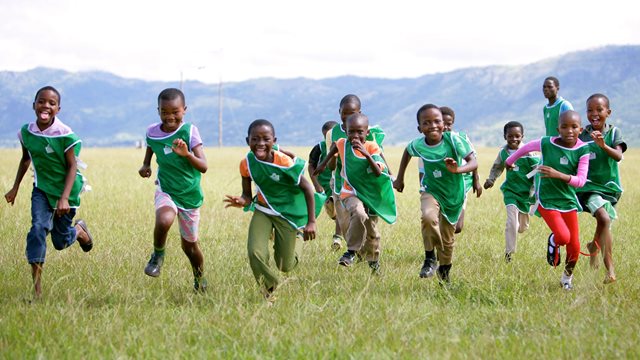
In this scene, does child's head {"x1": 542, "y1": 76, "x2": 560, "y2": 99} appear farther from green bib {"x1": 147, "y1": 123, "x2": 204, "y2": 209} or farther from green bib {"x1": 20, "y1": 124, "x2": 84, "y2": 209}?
green bib {"x1": 20, "y1": 124, "x2": 84, "y2": 209}

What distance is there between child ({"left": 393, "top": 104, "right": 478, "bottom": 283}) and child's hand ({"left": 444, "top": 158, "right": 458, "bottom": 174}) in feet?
0.89

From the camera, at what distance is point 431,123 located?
839cm

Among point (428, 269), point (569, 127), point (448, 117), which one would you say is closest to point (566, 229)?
point (569, 127)

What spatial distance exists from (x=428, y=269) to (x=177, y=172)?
2.86 meters

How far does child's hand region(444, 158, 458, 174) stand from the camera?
798 cm

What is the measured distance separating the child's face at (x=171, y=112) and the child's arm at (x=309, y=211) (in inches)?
49.4

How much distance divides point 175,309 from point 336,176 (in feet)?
12.6

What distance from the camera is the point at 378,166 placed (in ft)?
29.0

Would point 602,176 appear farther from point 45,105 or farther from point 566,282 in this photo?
point 45,105

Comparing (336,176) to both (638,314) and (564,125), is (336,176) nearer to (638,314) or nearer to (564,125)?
(564,125)

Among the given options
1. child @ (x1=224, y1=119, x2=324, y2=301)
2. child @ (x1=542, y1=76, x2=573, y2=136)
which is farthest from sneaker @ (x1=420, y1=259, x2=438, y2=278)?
child @ (x1=542, y1=76, x2=573, y2=136)

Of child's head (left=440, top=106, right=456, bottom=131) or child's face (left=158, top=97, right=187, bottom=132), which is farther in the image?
child's head (left=440, top=106, right=456, bottom=131)

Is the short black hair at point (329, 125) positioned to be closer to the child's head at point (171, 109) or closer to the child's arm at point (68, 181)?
the child's head at point (171, 109)

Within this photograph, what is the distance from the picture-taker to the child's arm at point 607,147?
8031mm
